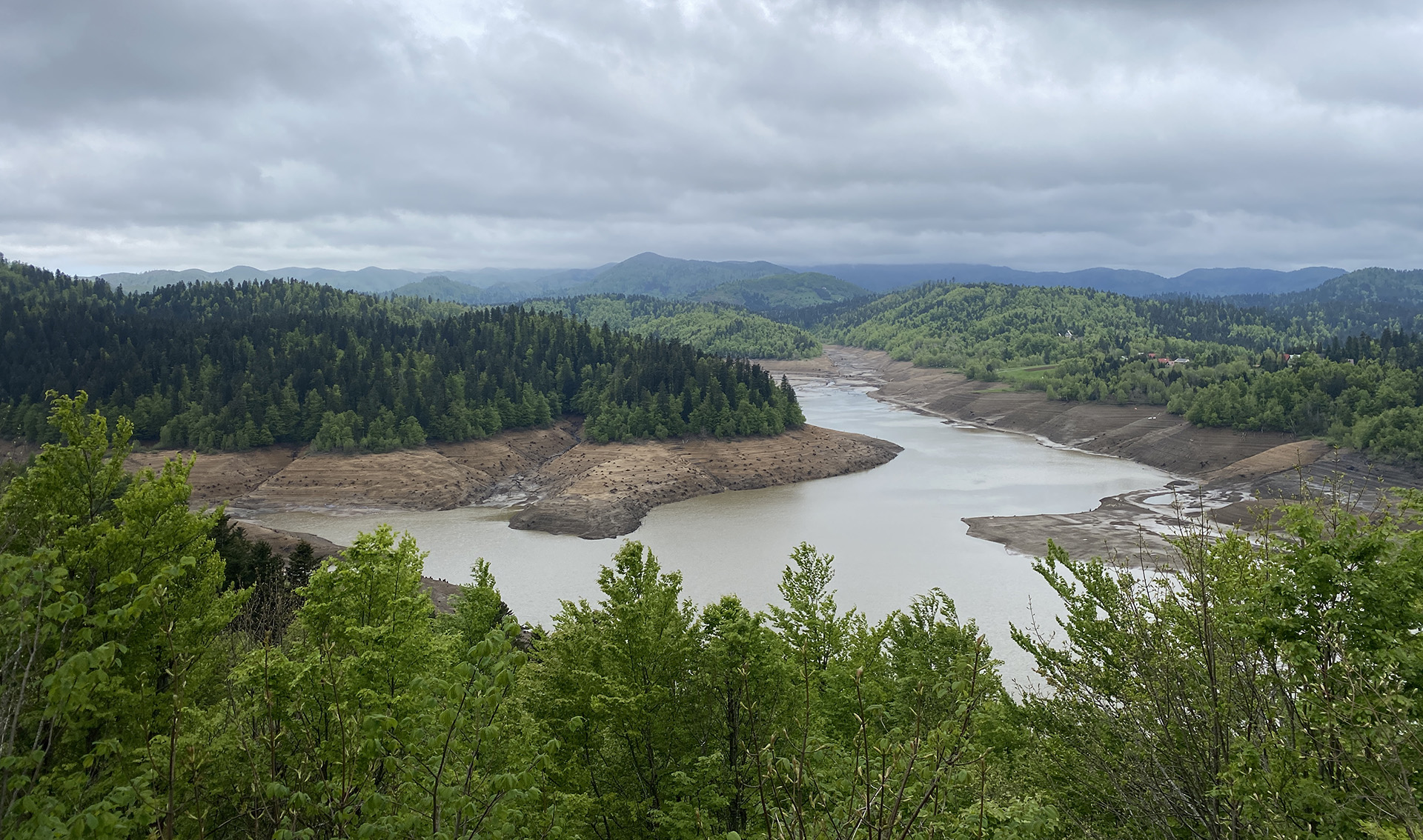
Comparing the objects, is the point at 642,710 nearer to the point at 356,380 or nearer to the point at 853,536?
the point at 853,536

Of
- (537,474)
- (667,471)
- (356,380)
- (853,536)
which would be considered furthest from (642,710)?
(356,380)

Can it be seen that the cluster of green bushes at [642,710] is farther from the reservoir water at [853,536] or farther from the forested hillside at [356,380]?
the forested hillside at [356,380]

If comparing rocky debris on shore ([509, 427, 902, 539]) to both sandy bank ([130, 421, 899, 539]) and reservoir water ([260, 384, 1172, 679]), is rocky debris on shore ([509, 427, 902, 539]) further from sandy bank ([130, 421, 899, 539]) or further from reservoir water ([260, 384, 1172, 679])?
reservoir water ([260, 384, 1172, 679])

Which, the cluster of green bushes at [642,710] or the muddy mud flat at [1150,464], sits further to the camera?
the muddy mud flat at [1150,464]

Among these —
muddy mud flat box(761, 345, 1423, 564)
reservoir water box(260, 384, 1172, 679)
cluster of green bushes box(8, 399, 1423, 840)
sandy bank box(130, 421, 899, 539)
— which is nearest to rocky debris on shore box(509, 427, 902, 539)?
sandy bank box(130, 421, 899, 539)

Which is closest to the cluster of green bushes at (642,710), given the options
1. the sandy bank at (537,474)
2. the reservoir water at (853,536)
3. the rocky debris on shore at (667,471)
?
the reservoir water at (853,536)

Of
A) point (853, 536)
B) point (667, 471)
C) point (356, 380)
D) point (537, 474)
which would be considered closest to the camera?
point (853, 536)
